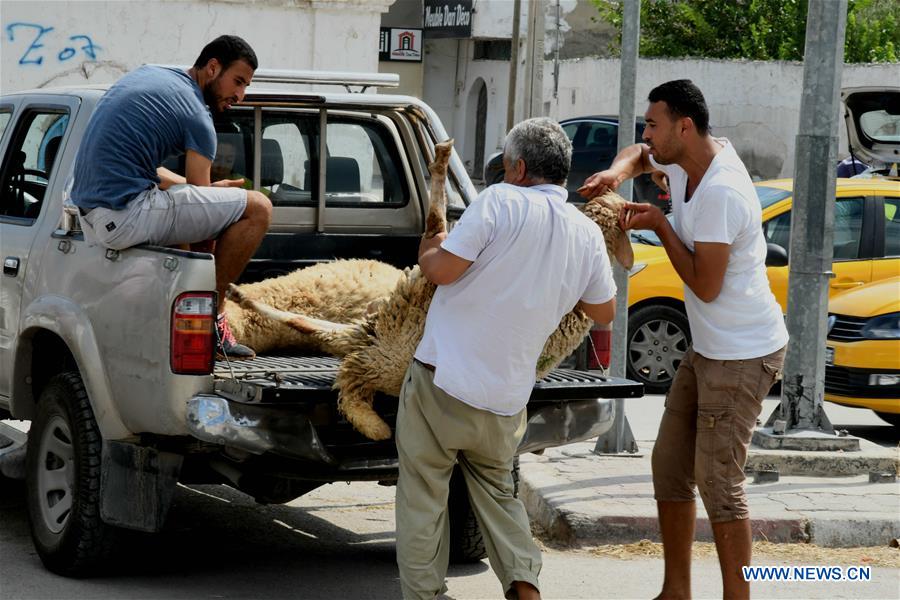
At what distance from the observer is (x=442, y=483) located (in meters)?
4.69

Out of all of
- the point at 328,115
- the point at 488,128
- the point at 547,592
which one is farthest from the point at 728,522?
the point at 488,128

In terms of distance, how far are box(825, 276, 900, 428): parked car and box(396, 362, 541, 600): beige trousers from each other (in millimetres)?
5170

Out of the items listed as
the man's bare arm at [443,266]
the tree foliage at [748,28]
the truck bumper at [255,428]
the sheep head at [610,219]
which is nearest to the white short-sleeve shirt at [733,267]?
the sheep head at [610,219]

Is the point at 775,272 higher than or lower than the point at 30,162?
lower

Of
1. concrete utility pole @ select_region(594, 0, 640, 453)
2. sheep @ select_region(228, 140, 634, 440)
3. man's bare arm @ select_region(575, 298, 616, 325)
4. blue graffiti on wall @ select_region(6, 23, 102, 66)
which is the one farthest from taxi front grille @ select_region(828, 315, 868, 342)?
blue graffiti on wall @ select_region(6, 23, 102, 66)

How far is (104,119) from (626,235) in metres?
2.18

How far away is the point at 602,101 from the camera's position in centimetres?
2758

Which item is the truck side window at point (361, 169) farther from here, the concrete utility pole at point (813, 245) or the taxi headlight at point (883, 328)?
the taxi headlight at point (883, 328)

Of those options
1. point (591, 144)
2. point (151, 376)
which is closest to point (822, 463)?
point (151, 376)

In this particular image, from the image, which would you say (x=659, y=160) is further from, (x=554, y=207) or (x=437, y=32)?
(x=437, y=32)

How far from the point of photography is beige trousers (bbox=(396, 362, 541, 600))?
462 cm

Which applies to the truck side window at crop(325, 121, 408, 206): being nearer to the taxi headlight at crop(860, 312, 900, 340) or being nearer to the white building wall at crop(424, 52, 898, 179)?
the taxi headlight at crop(860, 312, 900, 340)

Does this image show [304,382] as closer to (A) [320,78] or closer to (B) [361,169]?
(A) [320,78]

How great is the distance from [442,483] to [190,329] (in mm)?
1113
